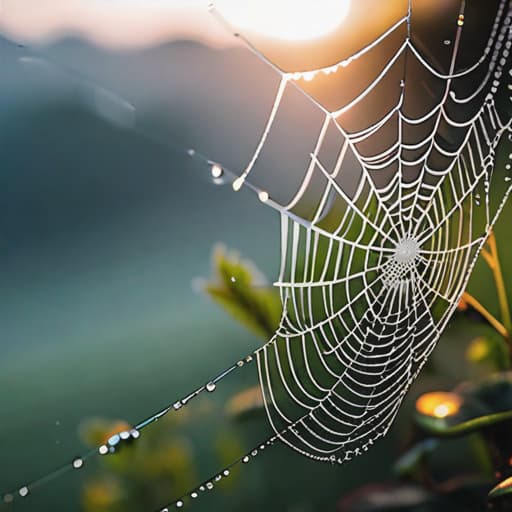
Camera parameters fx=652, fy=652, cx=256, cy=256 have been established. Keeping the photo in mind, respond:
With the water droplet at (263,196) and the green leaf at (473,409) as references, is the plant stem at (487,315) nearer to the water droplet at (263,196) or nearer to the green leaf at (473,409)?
the green leaf at (473,409)

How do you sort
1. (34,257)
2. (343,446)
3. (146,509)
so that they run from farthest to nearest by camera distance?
(343,446) < (146,509) < (34,257)

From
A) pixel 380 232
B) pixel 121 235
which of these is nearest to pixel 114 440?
pixel 121 235

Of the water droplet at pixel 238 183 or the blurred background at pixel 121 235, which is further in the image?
the water droplet at pixel 238 183

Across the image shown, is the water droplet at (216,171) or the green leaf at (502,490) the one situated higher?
the water droplet at (216,171)

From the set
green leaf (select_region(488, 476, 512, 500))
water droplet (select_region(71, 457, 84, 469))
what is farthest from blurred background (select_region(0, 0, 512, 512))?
green leaf (select_region(488, 476, 512, 500))

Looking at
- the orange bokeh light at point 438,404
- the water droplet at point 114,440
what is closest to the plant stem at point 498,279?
the orange bokeh light at point 438,404

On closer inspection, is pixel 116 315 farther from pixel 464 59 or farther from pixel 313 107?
pixel 464 59

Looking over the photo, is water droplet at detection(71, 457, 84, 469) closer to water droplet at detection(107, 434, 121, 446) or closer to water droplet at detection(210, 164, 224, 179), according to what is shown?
water droplet at detection(107, 434, 121, 446)

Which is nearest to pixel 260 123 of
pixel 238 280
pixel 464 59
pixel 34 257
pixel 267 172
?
pixel 267 172
